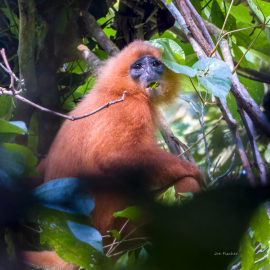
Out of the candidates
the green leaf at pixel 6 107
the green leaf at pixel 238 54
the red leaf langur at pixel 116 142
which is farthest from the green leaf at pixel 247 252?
the green leaf at pixel 238 54

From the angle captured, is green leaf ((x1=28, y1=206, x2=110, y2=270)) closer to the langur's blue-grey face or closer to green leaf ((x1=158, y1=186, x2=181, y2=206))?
green leaf ((x1=158, y1=186, x2=181, y2=206))

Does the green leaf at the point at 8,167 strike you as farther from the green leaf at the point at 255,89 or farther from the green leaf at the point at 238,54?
the green leaf at the point at 238,54

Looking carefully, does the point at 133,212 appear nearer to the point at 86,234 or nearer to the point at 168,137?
the point at 86,234

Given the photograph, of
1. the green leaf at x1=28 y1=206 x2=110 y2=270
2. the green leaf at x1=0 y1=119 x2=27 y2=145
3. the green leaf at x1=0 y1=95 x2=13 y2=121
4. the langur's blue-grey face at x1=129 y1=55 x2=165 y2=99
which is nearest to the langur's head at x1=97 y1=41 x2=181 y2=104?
the langur's blue-grey face at x1=129 y1=55 x2=165 y2=99

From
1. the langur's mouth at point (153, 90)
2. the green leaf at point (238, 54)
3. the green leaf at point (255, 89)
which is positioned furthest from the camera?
the green leaf at point (238, 54)

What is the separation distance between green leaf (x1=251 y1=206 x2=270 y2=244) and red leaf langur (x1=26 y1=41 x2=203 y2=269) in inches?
15.6

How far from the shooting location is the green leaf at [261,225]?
1176 mm

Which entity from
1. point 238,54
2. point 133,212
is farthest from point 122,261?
point 238,54

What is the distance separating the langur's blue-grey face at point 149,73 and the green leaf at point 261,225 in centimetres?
151

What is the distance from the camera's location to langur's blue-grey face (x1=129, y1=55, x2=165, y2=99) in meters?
2.62

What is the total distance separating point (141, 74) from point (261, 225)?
1.80 m

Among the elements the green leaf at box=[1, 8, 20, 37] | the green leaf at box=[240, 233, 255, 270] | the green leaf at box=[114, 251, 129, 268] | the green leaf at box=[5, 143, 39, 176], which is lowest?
the green leaf at box=[240, 233, 255, 270]

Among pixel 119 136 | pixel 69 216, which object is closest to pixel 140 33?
pixel 119 136

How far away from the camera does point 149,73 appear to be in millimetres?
2625
